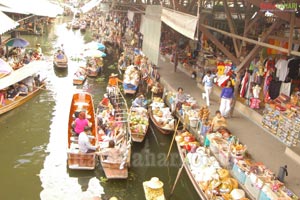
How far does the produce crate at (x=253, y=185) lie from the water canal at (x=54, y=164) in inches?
83.4

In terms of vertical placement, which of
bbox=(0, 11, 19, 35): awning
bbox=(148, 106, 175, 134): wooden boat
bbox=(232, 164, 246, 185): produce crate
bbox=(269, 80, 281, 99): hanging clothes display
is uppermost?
bbox=(0, 11, 19, 35): awning

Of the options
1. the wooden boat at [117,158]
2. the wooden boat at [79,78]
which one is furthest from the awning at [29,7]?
the wooden boat at [117,158]

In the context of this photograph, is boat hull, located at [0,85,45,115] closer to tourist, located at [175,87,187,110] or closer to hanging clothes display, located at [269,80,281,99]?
tourist, located at [175,87,187,110]

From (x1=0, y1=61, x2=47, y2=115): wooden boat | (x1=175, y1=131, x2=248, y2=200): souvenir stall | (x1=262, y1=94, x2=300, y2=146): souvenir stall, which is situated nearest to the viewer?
(x1=175, y1=131, x2=248, y2=200): souvenir stall

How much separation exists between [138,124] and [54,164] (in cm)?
342

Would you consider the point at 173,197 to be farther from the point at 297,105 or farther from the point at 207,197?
the point at 297,105

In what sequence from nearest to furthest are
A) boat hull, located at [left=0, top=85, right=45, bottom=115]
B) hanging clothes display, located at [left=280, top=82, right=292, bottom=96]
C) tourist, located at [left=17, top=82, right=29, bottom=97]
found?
hanging clothes display, located at [left=280, top=82, right=292, bottom=96] → boat hull, located at [left=0, top=85, right=45, bottom=115] → tourist, located at [left=17, top=82, right=29, bottom=97]

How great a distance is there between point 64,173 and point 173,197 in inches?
141

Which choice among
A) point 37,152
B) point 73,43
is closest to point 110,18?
point 73,43

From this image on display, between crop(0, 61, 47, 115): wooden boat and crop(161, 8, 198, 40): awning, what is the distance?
24.2 ft

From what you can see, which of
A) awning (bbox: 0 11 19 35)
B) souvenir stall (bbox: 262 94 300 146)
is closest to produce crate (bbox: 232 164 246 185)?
souvenir stall (bbox: 262 94 300 146)

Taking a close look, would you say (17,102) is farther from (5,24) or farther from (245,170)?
(245,170)

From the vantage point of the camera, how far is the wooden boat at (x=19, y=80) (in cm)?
1565

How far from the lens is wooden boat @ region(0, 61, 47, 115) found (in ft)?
51.3
